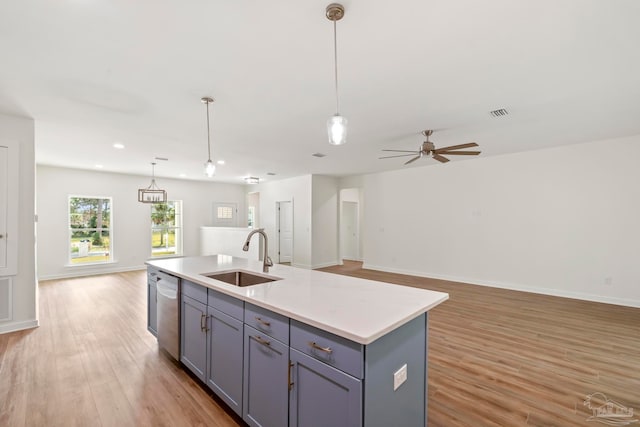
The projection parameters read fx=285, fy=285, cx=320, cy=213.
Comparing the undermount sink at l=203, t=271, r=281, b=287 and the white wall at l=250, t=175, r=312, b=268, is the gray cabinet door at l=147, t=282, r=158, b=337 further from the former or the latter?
the white wall at l=250, t=175, r=312, b=268

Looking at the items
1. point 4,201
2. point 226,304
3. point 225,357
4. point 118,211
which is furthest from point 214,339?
point 118,211

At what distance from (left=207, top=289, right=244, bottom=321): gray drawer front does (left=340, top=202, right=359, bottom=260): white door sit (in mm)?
7745

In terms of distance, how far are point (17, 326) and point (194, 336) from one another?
9.58 feet

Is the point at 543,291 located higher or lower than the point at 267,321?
lower

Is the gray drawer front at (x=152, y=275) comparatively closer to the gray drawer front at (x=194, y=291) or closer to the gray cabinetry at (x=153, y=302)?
the gray cabinetry at (x=153, y=302)

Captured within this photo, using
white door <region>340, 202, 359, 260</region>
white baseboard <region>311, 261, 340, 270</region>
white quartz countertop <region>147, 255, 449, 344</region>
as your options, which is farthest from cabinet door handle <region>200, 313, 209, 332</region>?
white door <region>340, 202, 359, 260</region>

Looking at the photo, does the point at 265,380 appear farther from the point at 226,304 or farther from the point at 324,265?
the point at 324,265

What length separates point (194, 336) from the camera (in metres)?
2.35

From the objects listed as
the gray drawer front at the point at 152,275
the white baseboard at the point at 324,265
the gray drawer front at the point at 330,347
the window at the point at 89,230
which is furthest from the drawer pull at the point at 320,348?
the window at the point at 89,230

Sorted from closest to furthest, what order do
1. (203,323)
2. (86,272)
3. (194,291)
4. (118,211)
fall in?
(203,323) → (194,291) → (86,272) → (118,211)

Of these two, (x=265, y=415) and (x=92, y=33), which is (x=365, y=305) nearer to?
(x=265, y=415)

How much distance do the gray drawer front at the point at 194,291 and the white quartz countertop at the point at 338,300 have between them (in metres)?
0.07

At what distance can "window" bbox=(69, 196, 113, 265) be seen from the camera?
23.0ft

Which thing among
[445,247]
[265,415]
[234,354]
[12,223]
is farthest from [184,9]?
[445,247]
